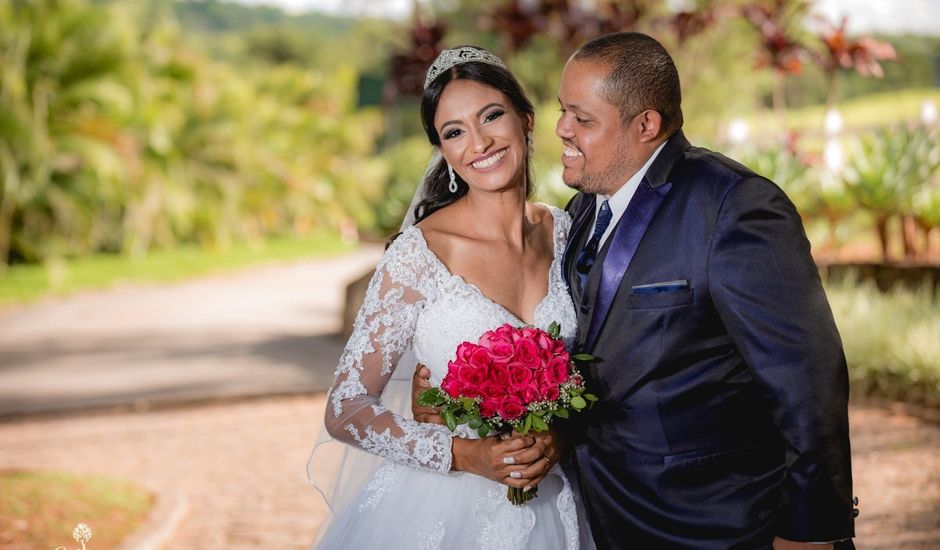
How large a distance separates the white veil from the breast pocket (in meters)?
1.14

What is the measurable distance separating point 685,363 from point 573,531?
845 millimetres

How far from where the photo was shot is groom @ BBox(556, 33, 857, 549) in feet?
7.23

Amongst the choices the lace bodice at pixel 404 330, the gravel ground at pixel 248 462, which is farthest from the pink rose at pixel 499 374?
the gravel ground at pixel 248 462

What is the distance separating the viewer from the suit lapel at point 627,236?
244 cm

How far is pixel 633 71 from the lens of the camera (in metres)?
2.48

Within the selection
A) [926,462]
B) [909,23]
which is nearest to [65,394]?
[926,462]

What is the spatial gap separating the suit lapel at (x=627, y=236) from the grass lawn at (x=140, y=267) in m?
15.6

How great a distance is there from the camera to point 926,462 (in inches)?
247

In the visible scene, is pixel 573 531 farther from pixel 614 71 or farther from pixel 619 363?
pixel 614 71

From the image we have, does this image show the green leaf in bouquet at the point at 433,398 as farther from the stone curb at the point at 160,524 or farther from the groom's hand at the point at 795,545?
the stone curb at the point at 160,524

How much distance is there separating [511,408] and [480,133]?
106 cm

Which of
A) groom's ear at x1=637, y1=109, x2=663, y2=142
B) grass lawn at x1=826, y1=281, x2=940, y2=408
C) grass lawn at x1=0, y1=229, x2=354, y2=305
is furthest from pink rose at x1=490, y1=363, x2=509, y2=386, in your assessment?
grass lawn at x1=0, y1=229, x2=354, y2=305

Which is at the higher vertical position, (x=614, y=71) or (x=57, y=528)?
(x=614, y=71)

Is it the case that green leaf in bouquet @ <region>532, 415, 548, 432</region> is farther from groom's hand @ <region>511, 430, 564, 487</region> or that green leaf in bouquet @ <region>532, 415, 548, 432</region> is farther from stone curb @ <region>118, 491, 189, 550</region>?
stone curb @ <region>118, 491, 189, 550</region>
